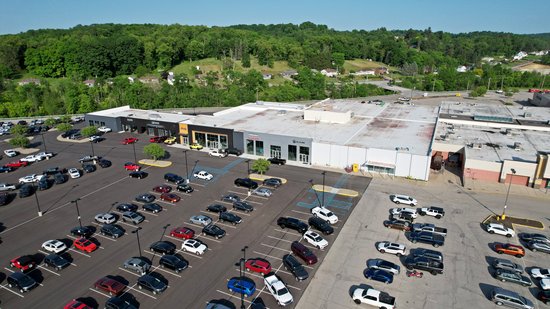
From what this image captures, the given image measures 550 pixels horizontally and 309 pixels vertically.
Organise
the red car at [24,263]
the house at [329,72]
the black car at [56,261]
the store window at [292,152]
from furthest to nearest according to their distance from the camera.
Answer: the house at [329,72], the store window at [292,152], the black car at [56,261], the red car at [24,263]

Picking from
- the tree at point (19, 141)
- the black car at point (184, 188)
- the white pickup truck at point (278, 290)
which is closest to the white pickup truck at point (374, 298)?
the white pickup truck at point (278, 290)

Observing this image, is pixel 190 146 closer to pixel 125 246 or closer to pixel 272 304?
pixel 125 246

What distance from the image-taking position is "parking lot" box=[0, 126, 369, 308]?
28484mm

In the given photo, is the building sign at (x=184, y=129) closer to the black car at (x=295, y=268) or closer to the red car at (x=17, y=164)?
the red car at (x=17, y=164)

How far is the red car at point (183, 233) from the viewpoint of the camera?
3559 centimetres

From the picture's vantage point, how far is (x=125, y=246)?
3481cm

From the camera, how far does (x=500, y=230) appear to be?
119ft

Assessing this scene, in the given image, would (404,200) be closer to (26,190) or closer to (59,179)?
(59,179)

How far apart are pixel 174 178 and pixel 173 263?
1992 cm

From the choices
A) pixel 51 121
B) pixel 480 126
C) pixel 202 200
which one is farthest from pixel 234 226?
pixel 51 121

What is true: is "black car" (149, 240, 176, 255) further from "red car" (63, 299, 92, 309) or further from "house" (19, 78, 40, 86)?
"house" (19, 78, 40, 86)

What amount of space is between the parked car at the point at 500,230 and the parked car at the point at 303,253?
61.5ft

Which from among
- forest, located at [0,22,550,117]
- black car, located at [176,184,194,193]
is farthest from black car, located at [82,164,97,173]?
forest, located at [0,22,550,117]

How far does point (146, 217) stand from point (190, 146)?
83.3ft
